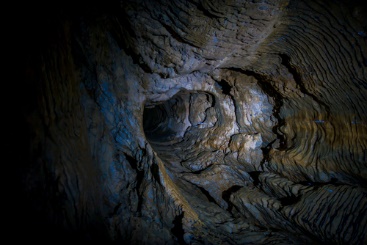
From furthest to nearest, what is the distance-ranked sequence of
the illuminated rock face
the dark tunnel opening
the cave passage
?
the dark tunnel opening → the cave passage → the illuminated rock face

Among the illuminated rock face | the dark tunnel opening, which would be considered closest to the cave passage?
the dark tunnel opening

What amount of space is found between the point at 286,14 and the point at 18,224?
2.84 m

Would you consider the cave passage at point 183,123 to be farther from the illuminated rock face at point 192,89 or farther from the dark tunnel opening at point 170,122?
the illuminated rock face at point 192,89

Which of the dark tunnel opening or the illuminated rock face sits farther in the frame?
the dark tunnel opening

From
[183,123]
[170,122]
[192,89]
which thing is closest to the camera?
[192,89]

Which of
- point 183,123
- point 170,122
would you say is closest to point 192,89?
point 183,123

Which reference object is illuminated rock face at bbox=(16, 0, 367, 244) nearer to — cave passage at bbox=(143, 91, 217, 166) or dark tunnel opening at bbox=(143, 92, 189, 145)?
cave passage at bbox=(143, 91, 217, 166)

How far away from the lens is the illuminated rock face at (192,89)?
5.51 ft

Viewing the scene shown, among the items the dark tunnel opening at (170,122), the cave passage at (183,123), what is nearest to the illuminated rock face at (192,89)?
the cave passage at (183,123)

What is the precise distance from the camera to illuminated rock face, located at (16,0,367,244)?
1679 mm

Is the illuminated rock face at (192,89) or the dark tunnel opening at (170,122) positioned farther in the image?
the dark tunnel opening at (170,122)

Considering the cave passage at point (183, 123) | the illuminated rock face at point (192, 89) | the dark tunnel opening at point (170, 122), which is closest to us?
the illuminated rock face at point (192, 89)

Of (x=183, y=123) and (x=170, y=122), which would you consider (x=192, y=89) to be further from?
(x=170, y=122)

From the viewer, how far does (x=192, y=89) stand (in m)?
3.93
